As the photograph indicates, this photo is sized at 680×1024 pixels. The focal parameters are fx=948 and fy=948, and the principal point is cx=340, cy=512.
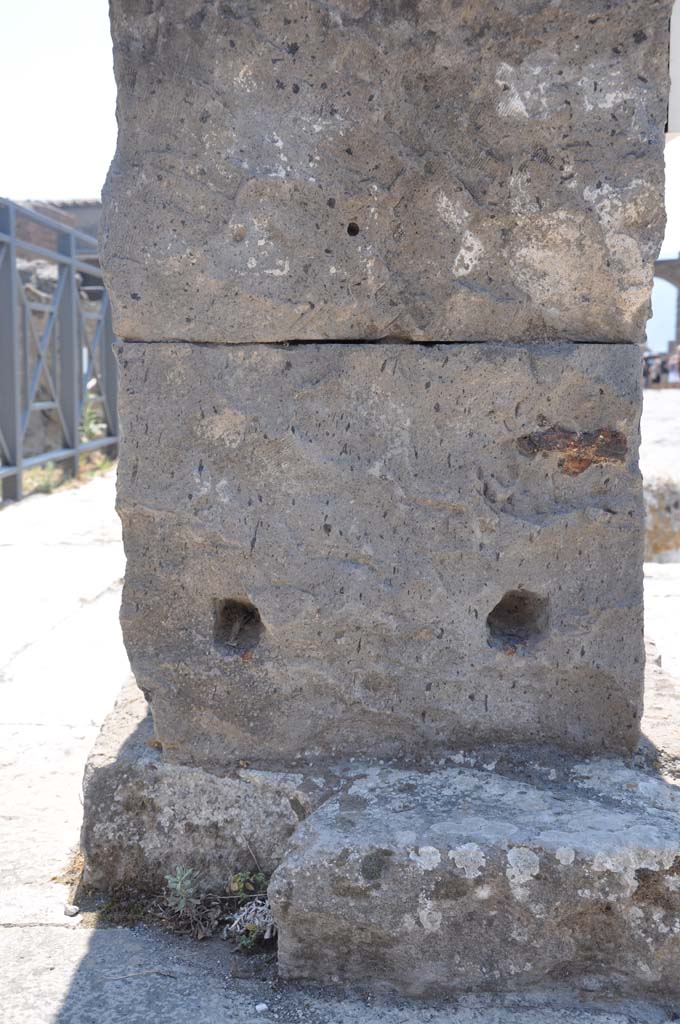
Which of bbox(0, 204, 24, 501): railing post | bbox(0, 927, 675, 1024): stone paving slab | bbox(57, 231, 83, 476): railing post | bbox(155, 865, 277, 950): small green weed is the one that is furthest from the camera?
bbox(57, 231, 83, 476): railing post

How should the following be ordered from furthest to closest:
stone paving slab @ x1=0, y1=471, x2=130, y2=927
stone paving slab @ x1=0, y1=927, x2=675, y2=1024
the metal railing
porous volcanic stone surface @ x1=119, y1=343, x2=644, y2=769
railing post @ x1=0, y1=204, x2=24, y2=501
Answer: the metal railing
railing post @ x1=0, y1=204, x2=24, y2=501
stone paving slab @ x1=0, y1=471, x2=130, y2=927
porous volcanic stone surface @ x1=119, y1=343, x2=644, y2=769
stone paving slab @ x1=0, y1=927, x2=675, y2=1024

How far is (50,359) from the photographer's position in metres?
10.5

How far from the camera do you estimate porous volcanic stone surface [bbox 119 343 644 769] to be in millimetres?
1978

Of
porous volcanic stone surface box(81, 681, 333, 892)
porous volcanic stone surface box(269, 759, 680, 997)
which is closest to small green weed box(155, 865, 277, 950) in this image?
porous volcanic stone surface box(81, 681, 333, 892)

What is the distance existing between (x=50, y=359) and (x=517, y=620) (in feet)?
30.5

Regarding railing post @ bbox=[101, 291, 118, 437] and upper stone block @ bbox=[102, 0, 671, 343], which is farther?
railing post @ bbox=[101, 291, 118, 437]

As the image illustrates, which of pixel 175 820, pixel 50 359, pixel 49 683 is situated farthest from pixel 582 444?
pixel 50 359

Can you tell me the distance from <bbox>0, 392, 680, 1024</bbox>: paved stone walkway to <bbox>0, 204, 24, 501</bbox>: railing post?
8.29 feet

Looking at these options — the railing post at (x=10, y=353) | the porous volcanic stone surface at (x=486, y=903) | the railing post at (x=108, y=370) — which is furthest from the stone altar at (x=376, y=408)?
the railing post at (x=108, y=370)

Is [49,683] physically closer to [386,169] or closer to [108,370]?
[386,169]

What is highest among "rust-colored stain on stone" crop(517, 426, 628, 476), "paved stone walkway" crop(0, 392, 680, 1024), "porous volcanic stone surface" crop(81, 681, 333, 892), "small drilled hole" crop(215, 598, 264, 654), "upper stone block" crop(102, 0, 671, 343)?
"upper stone block" crop(102, 0, 671, 343)

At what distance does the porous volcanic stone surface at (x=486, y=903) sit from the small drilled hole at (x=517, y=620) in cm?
40

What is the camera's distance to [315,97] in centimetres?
190

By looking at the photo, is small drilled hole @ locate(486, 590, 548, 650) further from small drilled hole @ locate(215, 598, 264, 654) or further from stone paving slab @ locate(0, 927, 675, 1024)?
stone paving slab @ locate(0, 927, 675, 1024)
